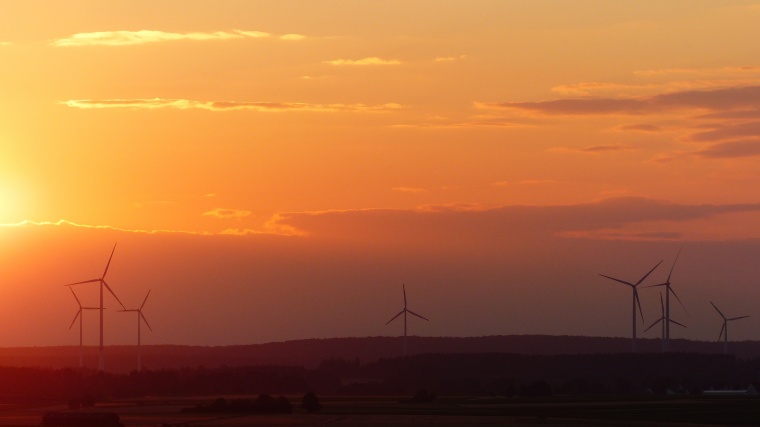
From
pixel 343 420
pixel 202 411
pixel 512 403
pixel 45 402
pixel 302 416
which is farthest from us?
pixel 45 402

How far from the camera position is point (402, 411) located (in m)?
153

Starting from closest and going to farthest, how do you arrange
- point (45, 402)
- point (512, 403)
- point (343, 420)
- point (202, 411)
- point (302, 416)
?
point (343, 420), point (302, 416), point (202, 411), point (512, 403), point (45, 402)

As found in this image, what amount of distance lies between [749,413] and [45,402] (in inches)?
3949

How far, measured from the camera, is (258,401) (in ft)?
532

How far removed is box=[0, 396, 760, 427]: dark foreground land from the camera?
421 ft

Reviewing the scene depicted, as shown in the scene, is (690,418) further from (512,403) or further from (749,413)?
(512,403)

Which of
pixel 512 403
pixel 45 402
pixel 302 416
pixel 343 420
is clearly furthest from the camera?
pixel 45 402

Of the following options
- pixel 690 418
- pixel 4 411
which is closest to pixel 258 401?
pixel 4 411

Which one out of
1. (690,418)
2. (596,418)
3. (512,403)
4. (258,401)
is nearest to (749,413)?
(690,418)

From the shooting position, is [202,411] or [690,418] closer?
[690,418]

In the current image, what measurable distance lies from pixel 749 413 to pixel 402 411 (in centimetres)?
3872

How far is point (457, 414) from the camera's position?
475 ft

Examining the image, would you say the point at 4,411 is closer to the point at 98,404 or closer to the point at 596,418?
the point at 98,404

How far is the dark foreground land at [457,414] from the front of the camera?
12838 cm
